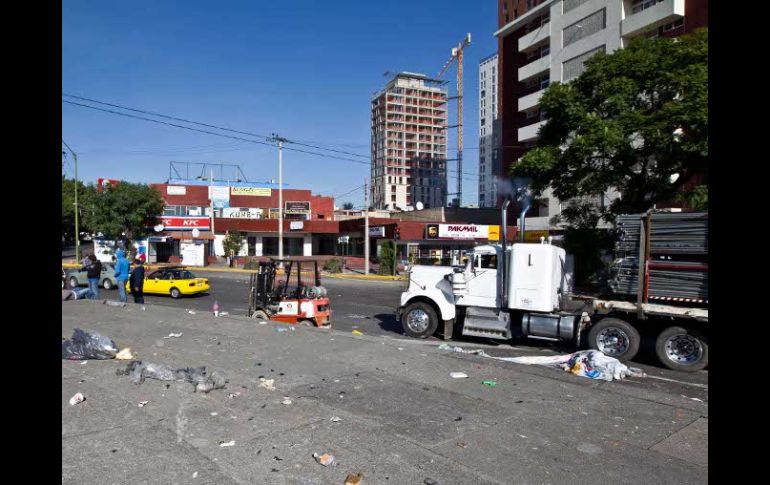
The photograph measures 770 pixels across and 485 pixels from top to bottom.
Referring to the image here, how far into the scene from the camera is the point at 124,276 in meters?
16.0

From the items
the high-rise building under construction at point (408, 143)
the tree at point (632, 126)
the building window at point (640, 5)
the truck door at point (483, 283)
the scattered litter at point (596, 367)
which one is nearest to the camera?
the scattered litter at point (596, 367)

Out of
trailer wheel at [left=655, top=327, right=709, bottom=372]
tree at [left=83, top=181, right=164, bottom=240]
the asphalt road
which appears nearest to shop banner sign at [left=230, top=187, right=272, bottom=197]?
tree at [left=83, top=181, right=164, bottom=240]

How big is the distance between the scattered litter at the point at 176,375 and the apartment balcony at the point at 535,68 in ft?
140

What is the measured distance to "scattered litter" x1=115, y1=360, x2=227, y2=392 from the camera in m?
6.99

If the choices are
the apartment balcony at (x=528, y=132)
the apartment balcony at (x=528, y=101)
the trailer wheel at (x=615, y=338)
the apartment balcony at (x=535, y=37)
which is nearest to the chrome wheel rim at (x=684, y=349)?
the trailer wheel at (x=615, y=338)

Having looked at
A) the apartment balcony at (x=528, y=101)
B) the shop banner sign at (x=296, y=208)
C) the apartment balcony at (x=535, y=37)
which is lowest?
the shop banner sign at (x=296, y=208)

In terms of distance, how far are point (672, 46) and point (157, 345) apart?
16257mm

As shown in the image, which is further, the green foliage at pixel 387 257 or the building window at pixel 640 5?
the green foliage at pixel 387 257

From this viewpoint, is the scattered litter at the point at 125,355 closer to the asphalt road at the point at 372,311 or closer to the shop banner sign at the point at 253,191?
the asphalt road at the point at 372,311

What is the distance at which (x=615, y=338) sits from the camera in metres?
10.7

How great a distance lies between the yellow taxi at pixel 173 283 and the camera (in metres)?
22.8

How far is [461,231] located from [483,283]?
2979cm

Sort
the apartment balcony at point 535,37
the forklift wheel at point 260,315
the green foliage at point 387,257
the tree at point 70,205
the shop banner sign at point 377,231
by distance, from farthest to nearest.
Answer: the tree at point 70,205, the apartment balcony at point 535,37, the shop banner sign at point 377,231, the green foliage at point 387,257, the forklift wheel at point 260,315
